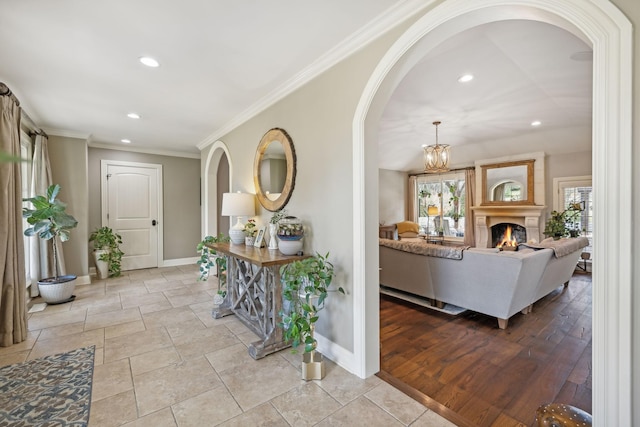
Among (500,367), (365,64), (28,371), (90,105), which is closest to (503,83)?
(365,64)

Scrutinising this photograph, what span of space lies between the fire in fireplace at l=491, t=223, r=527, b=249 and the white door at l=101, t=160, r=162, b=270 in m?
7.28

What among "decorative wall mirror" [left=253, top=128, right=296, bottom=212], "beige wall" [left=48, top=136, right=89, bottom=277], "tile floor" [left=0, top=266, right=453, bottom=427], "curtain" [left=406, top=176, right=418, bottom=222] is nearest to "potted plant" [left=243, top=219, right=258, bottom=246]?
"decorative wall mirror" [left=253, top=128, right=296, bottom=212]

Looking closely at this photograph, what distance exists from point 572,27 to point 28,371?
3953 mm

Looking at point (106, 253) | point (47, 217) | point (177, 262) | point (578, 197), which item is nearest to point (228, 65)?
Answer: point (47, 217)

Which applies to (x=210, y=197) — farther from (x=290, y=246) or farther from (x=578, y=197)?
(x=578, y=197)

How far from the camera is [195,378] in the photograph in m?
2.05

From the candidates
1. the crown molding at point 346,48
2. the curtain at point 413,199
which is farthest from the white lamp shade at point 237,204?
the curtain at point 413,199

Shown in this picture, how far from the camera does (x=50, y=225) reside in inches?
139

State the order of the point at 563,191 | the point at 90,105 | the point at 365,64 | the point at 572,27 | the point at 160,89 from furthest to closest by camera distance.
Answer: the point at 563,191 < the point at 90,105 < the point at 160,89 < the point at 365,64 < the point at 572,27

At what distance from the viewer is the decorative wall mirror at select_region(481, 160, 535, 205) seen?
5977 millimetres

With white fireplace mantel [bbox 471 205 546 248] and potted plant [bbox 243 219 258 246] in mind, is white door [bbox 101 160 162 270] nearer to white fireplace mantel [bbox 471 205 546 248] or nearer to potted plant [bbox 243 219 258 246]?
potted plant [bbox 243 219 258 246]

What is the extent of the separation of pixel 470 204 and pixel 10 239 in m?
7.84

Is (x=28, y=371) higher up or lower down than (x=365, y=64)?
lower down

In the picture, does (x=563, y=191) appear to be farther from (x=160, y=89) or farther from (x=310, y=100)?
(x=160, y=89)
